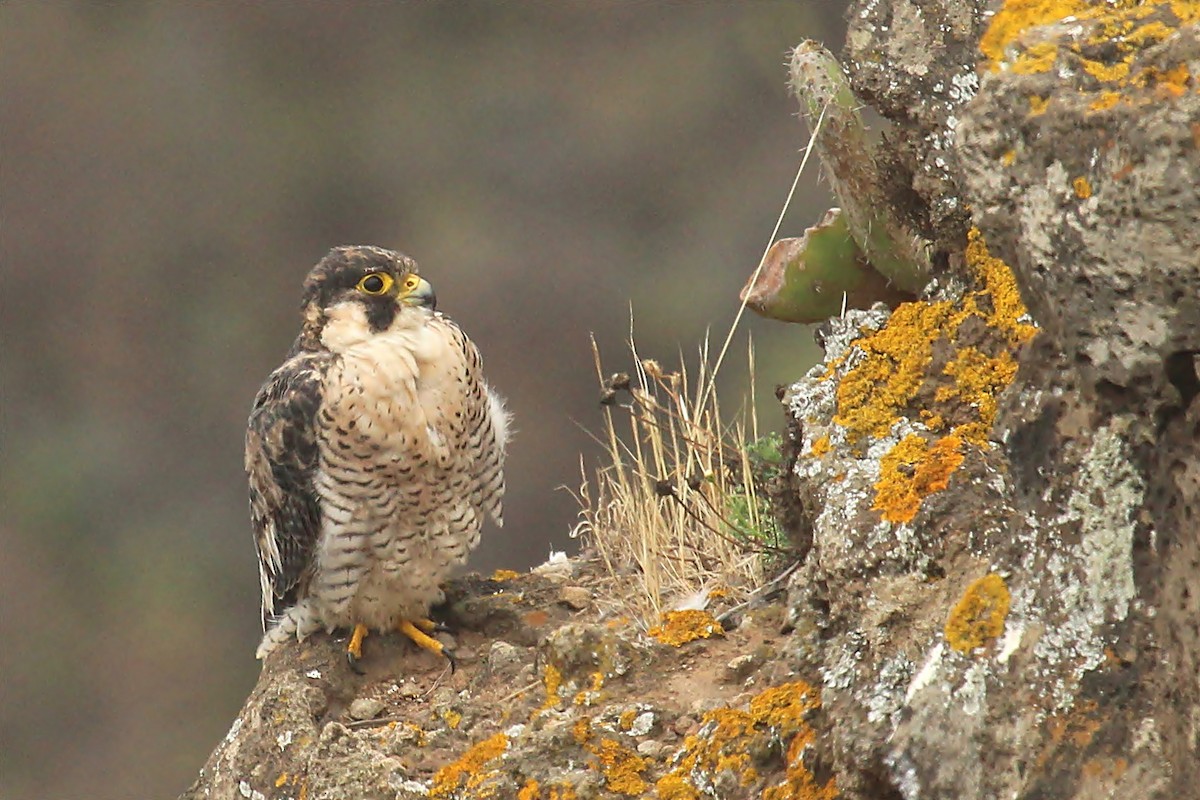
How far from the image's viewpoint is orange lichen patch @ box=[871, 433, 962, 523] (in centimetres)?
229

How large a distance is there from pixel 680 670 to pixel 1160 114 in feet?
4.64

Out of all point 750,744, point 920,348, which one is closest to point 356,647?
point 750,744

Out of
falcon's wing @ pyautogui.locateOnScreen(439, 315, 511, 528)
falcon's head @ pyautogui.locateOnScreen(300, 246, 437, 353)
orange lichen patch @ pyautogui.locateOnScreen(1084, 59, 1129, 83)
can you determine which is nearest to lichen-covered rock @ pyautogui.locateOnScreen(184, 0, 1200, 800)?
orange lichen patch @ pyautogui.locateOnScreen(1084, 59, 1129, 83)

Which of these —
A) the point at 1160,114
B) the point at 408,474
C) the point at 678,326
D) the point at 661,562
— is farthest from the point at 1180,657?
the point at 678,326

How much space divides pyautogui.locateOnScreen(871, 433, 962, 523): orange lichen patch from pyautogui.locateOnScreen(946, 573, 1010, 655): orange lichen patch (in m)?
0.36

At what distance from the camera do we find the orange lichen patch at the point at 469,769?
8.35 ft

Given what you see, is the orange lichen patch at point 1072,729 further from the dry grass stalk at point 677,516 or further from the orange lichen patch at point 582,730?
the dry grass stalk at point 677,516

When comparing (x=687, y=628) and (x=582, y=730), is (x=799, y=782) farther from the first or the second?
(x=687, y=628)

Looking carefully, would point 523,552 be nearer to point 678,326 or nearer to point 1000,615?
point 678,326

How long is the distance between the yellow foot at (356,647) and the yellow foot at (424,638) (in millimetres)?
91

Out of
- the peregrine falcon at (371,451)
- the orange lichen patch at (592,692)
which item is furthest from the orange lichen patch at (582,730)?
the peregrine falcon at (371,451)

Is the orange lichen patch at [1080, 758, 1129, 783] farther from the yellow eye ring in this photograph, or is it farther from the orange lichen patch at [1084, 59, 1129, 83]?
the yellow eye ring

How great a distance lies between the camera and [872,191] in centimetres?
283

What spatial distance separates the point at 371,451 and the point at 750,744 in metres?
1.35
